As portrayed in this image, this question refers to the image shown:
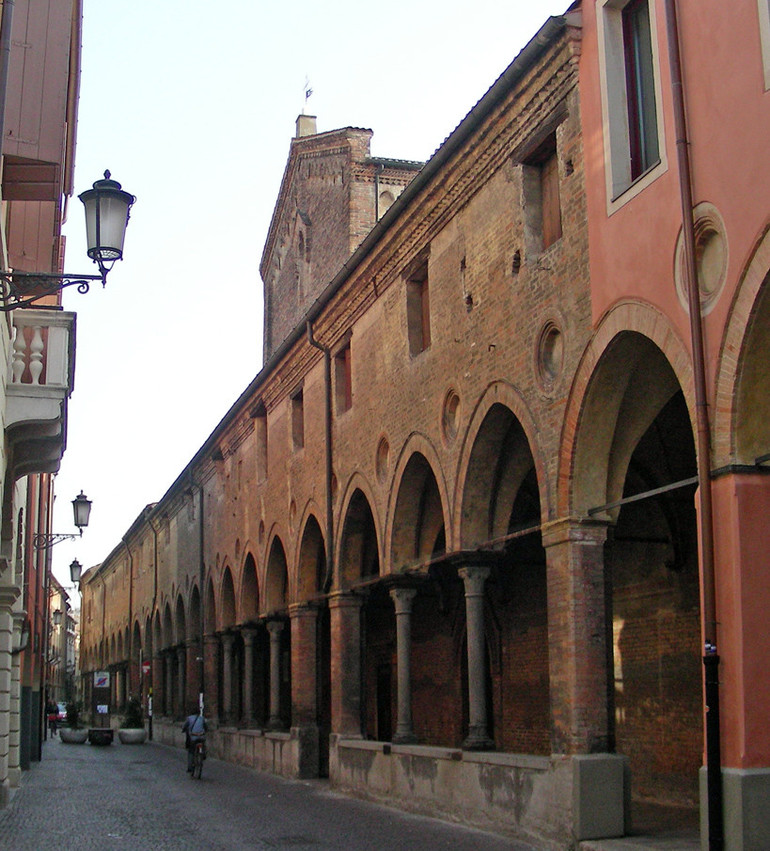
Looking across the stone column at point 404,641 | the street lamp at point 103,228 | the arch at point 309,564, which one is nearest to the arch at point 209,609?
the arch at point 309,564

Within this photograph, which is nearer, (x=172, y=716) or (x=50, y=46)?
(x=50, y=46)

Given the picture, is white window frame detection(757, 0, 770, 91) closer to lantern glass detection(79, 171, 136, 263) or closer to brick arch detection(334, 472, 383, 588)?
lantern glass detection(79, 171, 136, 263)

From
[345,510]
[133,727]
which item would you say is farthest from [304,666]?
[133,727]

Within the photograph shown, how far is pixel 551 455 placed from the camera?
497 inches

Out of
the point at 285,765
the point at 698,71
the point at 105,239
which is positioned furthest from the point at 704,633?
the point at 285,765

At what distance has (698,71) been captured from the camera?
9.95 meters

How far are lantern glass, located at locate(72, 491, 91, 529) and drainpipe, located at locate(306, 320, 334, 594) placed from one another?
21.2ft

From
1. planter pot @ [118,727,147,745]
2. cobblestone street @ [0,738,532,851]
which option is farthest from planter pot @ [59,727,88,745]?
cobblestone street @ [0,738,532,851]

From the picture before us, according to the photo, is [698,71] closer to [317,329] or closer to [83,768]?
[317,329]

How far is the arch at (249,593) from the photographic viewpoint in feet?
92.1

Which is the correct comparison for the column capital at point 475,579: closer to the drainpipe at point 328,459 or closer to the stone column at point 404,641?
the stone column at point 404,641

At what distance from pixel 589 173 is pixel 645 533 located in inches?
233

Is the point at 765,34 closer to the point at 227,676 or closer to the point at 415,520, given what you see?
the point at 415,520

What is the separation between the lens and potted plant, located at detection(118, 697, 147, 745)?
4228 centimetres
